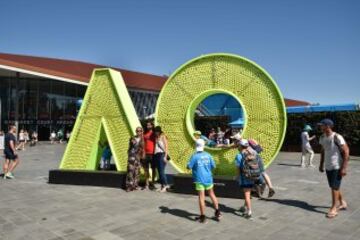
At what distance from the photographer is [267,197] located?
766cm

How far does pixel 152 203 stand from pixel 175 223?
1514 mm

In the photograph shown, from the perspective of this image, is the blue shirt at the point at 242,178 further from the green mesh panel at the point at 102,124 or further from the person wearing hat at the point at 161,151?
the green mesh panel at the point at 102,124

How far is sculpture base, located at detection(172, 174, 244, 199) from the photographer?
7590mm

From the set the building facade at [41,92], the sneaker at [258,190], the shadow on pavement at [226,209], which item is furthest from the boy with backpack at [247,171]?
the building facade at [41,92]

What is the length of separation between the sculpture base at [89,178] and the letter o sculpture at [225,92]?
5.01 ft

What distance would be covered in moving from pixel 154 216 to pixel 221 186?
2055 mm

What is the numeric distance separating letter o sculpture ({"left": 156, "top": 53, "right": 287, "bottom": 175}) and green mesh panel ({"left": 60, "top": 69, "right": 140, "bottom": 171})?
103cm

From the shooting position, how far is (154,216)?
6.24m

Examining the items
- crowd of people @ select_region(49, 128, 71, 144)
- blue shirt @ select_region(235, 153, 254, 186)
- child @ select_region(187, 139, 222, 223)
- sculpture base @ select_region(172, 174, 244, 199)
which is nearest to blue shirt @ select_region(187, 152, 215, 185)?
Result: child @ select_region(187, 139, 222, 223)

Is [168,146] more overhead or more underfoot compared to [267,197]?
more overhead

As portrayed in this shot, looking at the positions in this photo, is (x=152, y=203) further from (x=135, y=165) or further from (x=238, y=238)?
(x=238, y=238)

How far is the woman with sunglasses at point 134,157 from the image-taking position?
855cm

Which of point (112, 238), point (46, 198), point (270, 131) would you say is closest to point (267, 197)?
point (270, 131)

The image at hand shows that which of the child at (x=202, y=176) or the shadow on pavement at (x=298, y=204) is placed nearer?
the child at (x=202, y=176)
